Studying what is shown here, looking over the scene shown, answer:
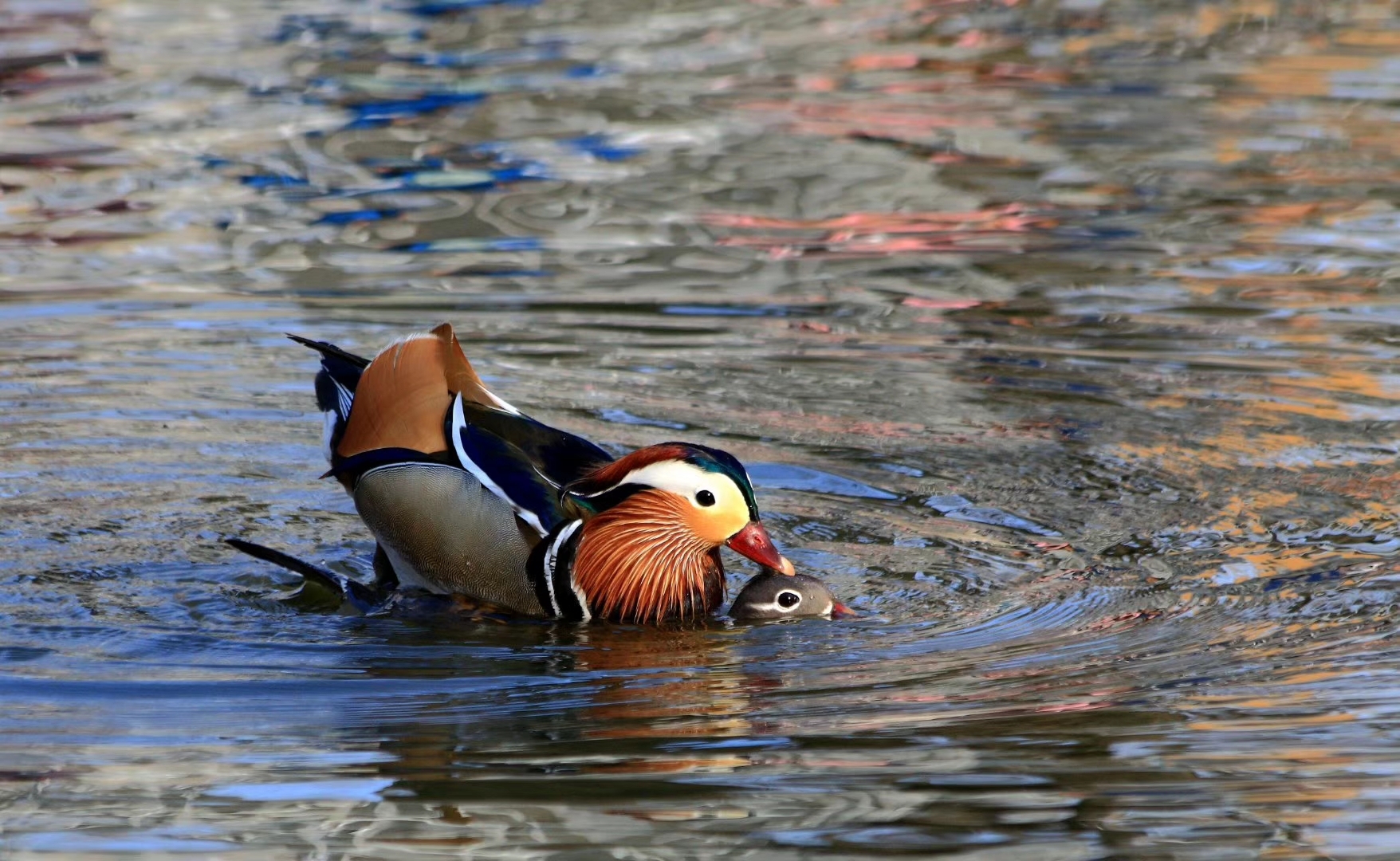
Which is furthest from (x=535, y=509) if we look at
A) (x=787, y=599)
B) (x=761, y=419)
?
(x=761, y=419)

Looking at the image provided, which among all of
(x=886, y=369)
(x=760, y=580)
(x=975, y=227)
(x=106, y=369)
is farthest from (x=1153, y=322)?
(x=106, y=369)

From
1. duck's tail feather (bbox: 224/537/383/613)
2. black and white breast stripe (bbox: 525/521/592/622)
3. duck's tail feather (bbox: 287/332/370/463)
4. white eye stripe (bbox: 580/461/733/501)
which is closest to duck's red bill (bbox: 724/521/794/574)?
white eye stripe (bbox: 580/461/733/501)

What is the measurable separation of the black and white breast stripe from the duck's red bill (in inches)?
20.9

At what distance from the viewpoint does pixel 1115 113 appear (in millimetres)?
15805

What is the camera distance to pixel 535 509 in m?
6.55

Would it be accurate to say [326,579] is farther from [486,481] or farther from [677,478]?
[677,478]

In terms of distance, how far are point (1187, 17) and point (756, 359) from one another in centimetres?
1157

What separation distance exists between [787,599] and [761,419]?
2405 mm

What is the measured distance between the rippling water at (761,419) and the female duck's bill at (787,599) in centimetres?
7

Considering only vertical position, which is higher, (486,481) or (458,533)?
(486,481)

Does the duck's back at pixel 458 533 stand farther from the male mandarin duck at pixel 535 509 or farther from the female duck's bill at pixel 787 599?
the female duck's bill at pixel 787 599

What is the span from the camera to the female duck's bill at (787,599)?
631 centimetres

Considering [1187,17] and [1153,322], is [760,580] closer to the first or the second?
[1153,322]

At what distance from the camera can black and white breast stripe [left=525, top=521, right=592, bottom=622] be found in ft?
21.4
